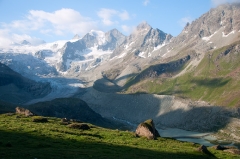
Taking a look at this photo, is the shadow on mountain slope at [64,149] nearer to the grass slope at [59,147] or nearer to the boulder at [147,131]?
the grass slope at [59,147]

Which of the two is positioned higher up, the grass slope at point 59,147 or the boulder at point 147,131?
the boulder at point 147,131

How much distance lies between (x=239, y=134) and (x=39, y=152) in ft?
659

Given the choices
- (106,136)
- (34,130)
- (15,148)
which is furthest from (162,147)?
(15,148)

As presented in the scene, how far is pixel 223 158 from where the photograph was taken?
42.9 metres

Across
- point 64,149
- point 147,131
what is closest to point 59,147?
point 64,149

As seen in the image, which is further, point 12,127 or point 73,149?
point 12,127

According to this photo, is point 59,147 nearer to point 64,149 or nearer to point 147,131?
point 64,149

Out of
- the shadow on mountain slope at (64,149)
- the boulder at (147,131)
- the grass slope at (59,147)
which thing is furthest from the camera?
the boulder at (147,131)

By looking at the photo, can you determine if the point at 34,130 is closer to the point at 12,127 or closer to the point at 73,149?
the point at 12,127

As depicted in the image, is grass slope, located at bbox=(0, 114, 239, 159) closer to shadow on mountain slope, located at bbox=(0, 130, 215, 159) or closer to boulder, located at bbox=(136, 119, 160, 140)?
shadow on mountain slope, located at bbox=(0, 130, 215, 159)

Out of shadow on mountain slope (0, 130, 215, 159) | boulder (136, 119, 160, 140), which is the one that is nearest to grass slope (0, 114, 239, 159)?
shadow on mountain slope (0, 130, 215, 159)

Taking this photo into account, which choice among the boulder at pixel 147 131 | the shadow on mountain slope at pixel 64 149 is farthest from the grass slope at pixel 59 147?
Answer: the boulder at pixel 147 131

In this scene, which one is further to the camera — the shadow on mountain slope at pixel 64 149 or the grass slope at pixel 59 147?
the grass slope at pixel 59 147

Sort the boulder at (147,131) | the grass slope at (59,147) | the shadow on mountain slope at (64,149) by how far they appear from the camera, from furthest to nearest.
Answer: the boulder at (147,131) → the grass slope at (59,147) → the shadow on mountain slope at (64,149)
